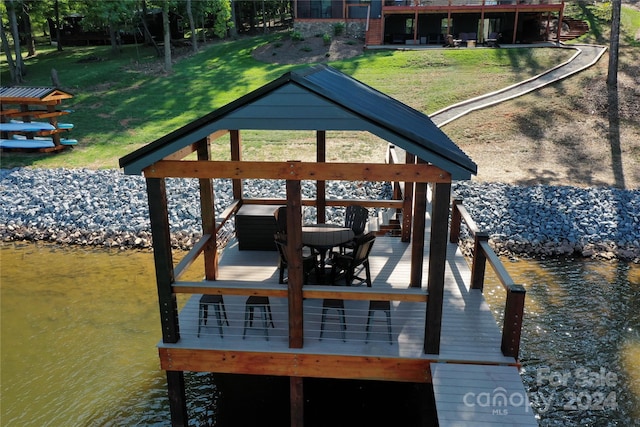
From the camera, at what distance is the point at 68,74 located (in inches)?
1201

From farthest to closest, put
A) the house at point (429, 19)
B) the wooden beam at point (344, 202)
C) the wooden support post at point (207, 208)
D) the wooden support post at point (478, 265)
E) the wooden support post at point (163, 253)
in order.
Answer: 1. the house at point (429, 19)
2. the wooden beam at point (344, 202)
3. the wooden support post at point (478, 265)
4. the wooden support post at point (207, 208)
5. the wooden support post at point (163, 253)

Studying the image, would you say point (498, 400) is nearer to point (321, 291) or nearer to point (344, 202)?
point (321, 291)

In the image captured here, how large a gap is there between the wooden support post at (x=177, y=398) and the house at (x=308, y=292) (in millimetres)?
15

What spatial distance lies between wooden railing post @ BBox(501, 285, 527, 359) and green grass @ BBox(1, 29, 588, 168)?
1363 cm

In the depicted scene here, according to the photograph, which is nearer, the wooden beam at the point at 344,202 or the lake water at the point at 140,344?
the lake water at the point at 140,344

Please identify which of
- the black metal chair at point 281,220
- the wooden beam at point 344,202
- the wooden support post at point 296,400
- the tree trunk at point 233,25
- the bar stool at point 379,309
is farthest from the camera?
the tree trunk at point 233,25

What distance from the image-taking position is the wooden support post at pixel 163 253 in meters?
6.07

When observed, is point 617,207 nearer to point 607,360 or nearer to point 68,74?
point 607,360

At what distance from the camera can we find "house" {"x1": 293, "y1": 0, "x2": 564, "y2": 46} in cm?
3016

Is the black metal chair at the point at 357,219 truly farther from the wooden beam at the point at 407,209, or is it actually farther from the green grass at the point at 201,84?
the green grass at the point at 201,84

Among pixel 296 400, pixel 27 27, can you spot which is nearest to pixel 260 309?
pixel 296 400

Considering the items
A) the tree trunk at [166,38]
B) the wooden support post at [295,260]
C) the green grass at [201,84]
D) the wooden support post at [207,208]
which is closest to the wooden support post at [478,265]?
the wooden support post at [295,260]

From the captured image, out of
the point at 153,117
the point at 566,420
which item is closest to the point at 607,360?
the point at 566,420

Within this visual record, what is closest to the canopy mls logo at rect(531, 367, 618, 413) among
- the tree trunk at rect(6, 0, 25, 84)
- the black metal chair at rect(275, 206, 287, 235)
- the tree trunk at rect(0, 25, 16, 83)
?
the black metal chair at rect(275, 206, 287, 235)
